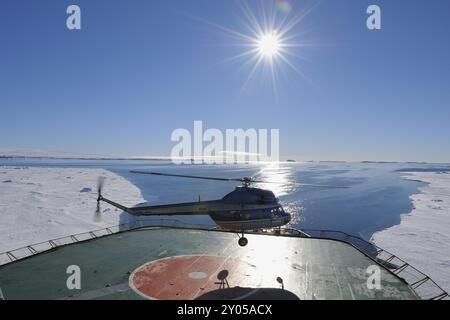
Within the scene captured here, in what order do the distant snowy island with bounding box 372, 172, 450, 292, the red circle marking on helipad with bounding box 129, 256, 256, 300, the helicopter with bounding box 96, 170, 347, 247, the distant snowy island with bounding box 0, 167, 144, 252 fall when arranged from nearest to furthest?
the red circle marking on helipad with bounding box 129, 256, 256, 300 < the helicopter with bounding box 96, 170, 347, 247 < the distant snowy island with bounding box 372, 172, 450, 292 < the distant snowy island with bounding box 0, 167, 144, 252

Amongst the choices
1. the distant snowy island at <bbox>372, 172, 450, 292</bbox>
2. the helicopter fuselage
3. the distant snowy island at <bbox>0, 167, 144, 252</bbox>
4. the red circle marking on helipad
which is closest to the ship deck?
the red circle marking on helipad

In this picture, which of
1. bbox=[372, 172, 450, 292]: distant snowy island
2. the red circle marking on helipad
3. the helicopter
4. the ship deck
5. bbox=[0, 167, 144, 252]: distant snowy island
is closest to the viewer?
the red circle marking on helipad

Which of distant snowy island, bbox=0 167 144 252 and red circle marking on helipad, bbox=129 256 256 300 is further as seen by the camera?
distant snowy island, bbox=0 167 144 252

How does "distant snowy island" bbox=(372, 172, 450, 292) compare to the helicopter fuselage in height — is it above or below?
below

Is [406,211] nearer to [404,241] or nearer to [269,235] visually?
[404,241]

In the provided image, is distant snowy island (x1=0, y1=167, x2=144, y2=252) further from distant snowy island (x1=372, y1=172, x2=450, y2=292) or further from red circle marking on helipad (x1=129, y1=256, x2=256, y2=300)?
distant snowy island (x1=372, y1=172, x2=450, y2=292)

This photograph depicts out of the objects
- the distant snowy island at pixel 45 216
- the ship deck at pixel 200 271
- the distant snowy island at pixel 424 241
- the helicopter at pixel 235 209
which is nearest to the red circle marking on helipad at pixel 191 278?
the ship deck at pixel 200 271

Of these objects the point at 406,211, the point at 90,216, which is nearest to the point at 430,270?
the point at 406,211

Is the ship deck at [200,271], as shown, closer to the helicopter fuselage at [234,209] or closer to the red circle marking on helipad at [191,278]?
the red circle marking on helipad at [191,278]
